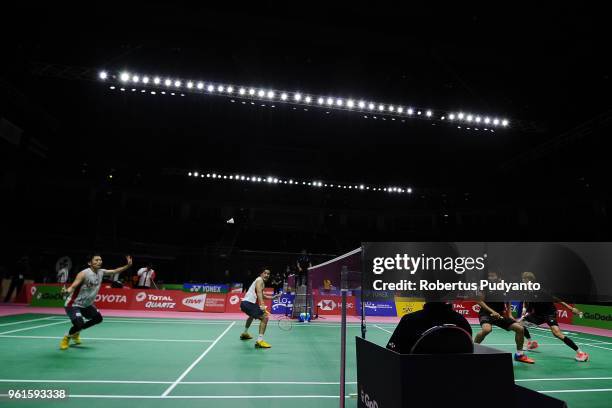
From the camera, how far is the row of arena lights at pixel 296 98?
46.5ft

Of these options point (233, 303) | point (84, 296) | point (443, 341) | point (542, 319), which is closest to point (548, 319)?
point (542, 319)

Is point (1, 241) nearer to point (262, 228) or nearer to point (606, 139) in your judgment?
point (262, 228)

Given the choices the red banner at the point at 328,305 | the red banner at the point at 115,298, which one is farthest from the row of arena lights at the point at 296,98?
the red banner at the point at 115,298

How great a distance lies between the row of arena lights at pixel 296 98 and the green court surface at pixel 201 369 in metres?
9.64

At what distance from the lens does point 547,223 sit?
2975 centimetres

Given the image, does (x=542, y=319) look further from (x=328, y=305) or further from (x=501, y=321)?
(x=328, y=305)

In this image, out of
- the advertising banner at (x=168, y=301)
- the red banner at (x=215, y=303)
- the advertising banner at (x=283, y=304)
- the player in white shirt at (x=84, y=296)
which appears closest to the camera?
the player in white shirt at (x=84, y=296)

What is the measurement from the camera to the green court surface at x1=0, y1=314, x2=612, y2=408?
4766mm

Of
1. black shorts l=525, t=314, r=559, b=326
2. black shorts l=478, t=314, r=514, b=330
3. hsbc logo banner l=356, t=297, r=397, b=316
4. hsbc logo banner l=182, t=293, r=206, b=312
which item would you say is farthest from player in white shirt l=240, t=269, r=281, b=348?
hsbc logo banner l=356, t=297, r=397, b=316

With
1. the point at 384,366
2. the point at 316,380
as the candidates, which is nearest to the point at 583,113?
the point at 316,380

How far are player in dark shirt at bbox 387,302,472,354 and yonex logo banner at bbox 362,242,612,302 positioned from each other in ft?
0.51

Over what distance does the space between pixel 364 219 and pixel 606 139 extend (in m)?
26.0

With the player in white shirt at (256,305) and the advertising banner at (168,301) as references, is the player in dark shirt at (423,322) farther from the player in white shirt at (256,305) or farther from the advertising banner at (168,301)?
the advertising banner at (168,301)

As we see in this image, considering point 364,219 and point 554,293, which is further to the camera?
point 364,219
